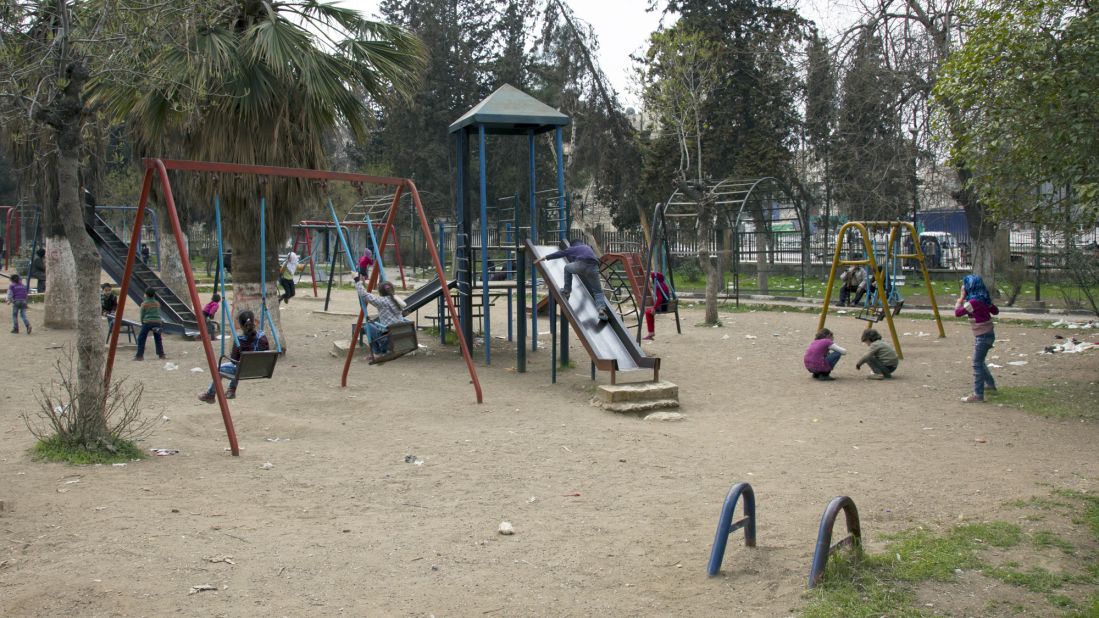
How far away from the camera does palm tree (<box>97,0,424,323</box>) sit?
12.6 m

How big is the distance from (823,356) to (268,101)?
870cm

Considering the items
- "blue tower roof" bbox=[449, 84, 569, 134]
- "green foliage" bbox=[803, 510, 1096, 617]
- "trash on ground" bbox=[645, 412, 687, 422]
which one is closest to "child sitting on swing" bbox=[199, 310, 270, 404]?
"trash on ground" bbox=[645, 412, 687, 422]

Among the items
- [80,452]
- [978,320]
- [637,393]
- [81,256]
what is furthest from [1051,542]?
[81,256]

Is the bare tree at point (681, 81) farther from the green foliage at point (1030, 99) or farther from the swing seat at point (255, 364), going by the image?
the swing seat at point (255, 364)

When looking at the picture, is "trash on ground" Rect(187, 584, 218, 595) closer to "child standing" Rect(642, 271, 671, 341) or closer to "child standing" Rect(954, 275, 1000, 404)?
"child standing" Rect(954, 275, 1000, 404)

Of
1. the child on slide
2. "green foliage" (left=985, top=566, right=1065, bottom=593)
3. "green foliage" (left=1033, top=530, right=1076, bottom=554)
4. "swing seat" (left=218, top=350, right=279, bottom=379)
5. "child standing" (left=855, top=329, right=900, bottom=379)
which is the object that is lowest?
"green foliage" (left=985, top=566, right=1065, bottom=593)

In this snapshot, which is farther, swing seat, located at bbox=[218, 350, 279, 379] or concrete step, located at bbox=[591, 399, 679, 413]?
concrete step, located at bbox=[591, 399, 679, 413]

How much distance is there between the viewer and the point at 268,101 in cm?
1310

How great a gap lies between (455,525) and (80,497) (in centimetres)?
263

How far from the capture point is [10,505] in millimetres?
6020

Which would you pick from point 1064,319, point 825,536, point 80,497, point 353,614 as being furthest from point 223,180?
point 1064,319

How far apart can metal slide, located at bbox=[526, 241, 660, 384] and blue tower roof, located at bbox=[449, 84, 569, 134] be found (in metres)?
2.03

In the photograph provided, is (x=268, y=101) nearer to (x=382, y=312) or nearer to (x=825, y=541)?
(x=382, y=312)

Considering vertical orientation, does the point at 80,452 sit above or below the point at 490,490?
above
